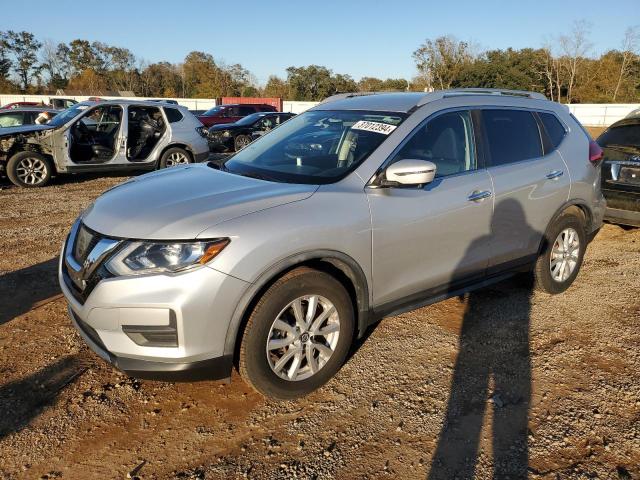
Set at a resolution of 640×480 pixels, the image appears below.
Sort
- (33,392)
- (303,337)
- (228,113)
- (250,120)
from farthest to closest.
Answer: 1. (228,113)
2. (250,120)
3. (33,392)
4. (303,337)

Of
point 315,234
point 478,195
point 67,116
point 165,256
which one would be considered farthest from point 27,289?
point 67,116

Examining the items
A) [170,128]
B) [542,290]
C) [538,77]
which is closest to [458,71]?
[538,77]

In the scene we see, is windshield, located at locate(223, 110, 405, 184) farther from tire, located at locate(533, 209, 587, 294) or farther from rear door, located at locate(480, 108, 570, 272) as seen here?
tire, located at locate(533, 209, 587, 294)

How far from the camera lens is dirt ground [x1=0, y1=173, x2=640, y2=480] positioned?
252 cm

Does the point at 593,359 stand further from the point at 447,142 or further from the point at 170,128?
A: the point at 170,128

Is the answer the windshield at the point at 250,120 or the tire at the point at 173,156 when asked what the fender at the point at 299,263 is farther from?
the windshield at the point at 250,120

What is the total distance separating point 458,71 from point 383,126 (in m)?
61.9

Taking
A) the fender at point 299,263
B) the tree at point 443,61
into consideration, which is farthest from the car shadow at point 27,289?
the tree at point 443,61

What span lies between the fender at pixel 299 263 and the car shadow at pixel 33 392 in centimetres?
124

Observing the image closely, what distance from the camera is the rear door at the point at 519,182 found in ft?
12.7

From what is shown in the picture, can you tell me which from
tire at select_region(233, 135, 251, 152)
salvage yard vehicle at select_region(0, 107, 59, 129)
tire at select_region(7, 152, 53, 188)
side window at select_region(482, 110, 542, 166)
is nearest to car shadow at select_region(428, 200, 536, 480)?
side window at select_region(482, 110, 542, 166)

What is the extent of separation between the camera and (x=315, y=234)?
2.81 m

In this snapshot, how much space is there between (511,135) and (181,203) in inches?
107

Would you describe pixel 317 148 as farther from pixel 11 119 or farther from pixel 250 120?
pixel 250 120
